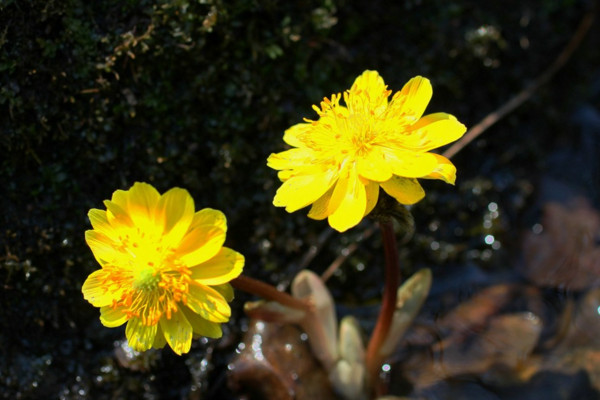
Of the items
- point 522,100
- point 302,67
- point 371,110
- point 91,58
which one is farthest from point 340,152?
point 522,100

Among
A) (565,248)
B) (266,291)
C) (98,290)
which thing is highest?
(98,290)

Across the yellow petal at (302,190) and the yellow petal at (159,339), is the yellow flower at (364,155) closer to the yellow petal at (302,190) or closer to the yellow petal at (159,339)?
the yellow petal at (302,190)

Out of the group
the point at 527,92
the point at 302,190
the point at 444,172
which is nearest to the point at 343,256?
the point at 302,190

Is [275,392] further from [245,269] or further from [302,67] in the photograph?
[302,67]

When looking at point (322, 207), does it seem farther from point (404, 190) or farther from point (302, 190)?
A: point (404, 190)

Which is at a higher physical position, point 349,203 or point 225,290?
point 349,203

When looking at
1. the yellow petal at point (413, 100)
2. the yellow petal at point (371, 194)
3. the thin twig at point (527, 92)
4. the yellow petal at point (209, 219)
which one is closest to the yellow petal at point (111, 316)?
the yellow petal at point (209, 219)

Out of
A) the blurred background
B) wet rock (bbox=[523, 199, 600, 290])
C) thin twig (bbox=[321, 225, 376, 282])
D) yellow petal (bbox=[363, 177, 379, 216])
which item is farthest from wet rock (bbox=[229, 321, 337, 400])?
wet rock (bbox=[523, 199, 600, 290])
